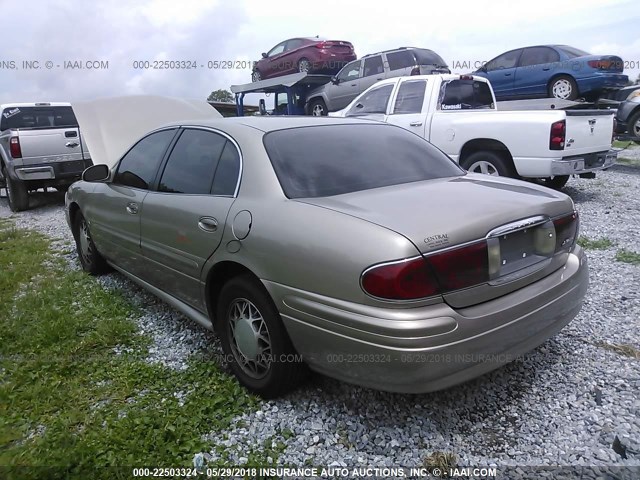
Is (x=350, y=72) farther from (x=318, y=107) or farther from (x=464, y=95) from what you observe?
(x=464, y=95)

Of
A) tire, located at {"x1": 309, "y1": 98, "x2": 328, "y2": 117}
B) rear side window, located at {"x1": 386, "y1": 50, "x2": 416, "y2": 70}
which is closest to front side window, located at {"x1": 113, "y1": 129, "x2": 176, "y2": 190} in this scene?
rear side window, located at {"x1": 386, "y1": 50, "x2": 416, "y2": 70}

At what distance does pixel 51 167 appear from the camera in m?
8.39

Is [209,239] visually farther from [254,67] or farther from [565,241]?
[254,67]

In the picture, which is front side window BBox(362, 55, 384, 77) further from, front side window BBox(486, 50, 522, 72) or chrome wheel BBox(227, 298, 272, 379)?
chrome wheel BBox(227, 298, 272, 379)

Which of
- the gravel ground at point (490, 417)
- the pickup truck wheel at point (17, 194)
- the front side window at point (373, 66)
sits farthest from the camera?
the front side window at point (373, 66)

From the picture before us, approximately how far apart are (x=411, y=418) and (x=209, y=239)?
1.45 m

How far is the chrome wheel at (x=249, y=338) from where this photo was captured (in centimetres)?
256

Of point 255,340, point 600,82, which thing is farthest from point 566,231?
point 600,82

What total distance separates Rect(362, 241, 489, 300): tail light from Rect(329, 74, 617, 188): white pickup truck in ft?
15.3

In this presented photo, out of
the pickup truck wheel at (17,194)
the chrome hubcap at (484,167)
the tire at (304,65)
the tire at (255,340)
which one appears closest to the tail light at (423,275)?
the tire at (255,340)

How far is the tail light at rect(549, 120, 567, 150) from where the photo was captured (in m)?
5.91

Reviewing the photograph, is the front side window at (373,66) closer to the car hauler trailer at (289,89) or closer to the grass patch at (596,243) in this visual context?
the car hauler trailer at (289,89)

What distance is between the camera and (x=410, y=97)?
7.43 meters

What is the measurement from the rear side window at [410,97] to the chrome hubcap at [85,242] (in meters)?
4.85
